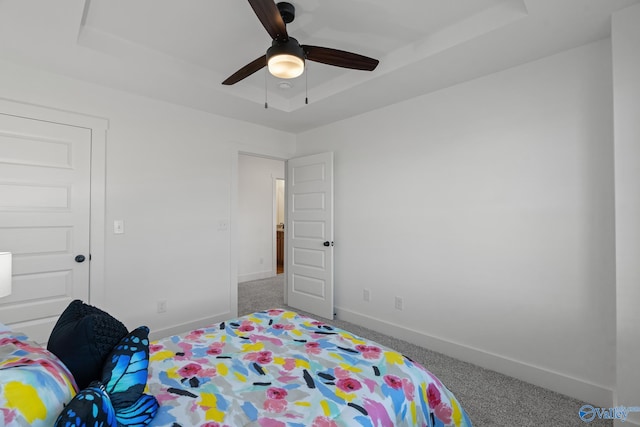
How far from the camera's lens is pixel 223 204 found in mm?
3586

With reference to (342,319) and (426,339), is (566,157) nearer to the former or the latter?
(426,339)

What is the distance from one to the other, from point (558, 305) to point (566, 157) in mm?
1068

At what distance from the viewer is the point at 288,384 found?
131cm

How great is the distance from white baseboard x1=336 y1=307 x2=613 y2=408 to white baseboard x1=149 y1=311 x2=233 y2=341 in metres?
1.70

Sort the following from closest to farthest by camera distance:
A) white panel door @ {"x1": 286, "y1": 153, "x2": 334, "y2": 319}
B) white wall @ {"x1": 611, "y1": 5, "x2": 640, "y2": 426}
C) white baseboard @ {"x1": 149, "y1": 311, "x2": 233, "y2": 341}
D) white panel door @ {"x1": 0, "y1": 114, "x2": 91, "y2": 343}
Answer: white wall @ {"x1": 611, "y1": 5, "x2": 640, "y2": 426} < white panel door @ {"x1": 0, "y1": 114, "x2": 91, "y2": 343} < white baseboard @ {"x1": 149, "y1": 311, "x2": 233, "y2": 341} < white panel door @ {"x1": 286, "y1": 153, "x2": 334, "y2": 319}

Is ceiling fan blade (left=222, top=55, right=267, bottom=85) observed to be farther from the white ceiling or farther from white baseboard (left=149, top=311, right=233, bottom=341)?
white baseboard (left=149, top=311, right=233, bottom=341)

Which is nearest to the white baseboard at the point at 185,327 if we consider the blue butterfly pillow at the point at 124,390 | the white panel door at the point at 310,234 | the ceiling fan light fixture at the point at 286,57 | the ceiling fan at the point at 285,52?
the white panel door at the point at 310,234

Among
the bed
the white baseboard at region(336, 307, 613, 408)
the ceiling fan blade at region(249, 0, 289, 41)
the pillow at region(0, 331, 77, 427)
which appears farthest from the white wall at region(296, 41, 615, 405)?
the pillow at region(0, 331, 77, 427)

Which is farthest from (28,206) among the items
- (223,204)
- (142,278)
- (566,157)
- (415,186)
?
(566,157)

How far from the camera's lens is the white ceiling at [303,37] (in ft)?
6.26
